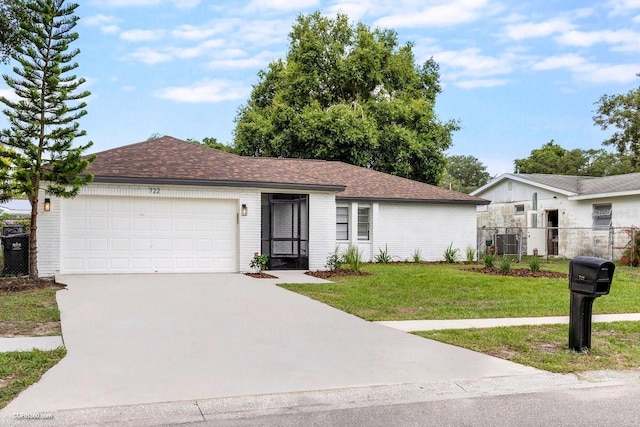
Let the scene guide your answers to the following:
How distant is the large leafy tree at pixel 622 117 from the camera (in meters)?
36.6

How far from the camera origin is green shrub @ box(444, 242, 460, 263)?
918 inches

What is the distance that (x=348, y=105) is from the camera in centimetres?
3722

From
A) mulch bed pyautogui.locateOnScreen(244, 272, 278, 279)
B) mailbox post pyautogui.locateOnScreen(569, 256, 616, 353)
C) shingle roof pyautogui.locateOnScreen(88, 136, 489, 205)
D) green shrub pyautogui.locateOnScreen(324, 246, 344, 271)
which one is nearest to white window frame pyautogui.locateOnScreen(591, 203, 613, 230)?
shingle roof pyautogui.locateOnScreen(88, 136, 489, 205)

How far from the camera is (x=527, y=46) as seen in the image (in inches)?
982

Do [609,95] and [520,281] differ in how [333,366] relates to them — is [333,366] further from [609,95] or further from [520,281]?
[609,95]

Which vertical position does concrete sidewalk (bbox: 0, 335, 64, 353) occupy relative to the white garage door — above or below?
below

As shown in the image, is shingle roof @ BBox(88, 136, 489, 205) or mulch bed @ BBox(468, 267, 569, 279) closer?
shingle roof @ BBox(88, 136, 489, 205)

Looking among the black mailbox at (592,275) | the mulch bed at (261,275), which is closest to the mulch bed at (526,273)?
the mulch bed at (261,275)

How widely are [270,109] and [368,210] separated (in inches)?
701

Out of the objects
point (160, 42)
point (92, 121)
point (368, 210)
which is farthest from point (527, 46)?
point (92, 121)

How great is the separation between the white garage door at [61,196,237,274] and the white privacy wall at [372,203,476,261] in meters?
7.63

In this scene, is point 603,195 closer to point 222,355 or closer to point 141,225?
point 141,225

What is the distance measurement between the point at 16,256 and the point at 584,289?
1400 cm

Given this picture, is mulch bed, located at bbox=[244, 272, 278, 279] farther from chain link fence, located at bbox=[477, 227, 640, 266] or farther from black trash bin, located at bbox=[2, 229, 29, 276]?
chain link fence, located at bbox=[477, 227, 640, 266]
